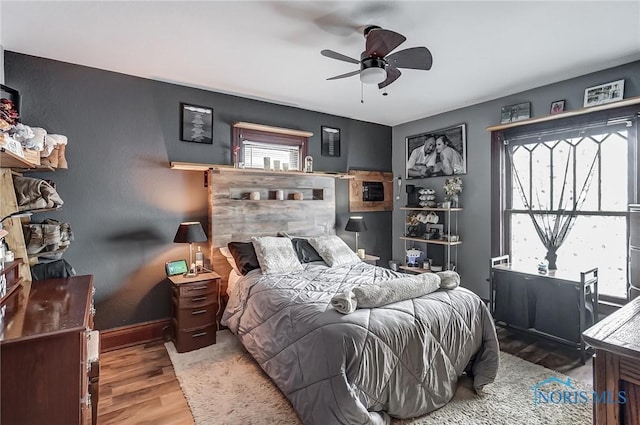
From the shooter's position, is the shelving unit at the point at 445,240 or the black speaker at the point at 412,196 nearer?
the shelving unit at the point at 445,240

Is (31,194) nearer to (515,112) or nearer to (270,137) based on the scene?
(270,137)

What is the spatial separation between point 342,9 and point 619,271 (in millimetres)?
3546

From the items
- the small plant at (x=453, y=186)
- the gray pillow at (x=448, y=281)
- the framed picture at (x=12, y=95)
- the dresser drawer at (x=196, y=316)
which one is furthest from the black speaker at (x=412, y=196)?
the framed picture at (x=12, y=95)

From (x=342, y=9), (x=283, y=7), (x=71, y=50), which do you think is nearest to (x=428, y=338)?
(x=342, y=9)

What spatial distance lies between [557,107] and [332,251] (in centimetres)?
290

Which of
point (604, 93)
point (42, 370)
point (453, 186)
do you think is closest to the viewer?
point (42, 370)

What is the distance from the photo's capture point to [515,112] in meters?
3.61

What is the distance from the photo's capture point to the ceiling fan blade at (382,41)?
2018 millimetres

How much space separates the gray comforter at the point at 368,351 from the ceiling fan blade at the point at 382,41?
5.93ft

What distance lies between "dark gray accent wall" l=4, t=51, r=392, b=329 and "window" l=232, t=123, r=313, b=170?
0.17m

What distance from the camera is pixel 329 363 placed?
1.76 metres

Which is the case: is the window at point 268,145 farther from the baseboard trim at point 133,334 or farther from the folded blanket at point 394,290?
the folded blanket at point 394,290

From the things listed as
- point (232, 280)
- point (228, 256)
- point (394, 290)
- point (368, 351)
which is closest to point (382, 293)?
point (394, 290)

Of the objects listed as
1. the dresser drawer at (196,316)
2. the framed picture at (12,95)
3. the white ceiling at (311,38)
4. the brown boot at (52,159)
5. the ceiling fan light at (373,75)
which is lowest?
the dresser drawer at (196,316)
